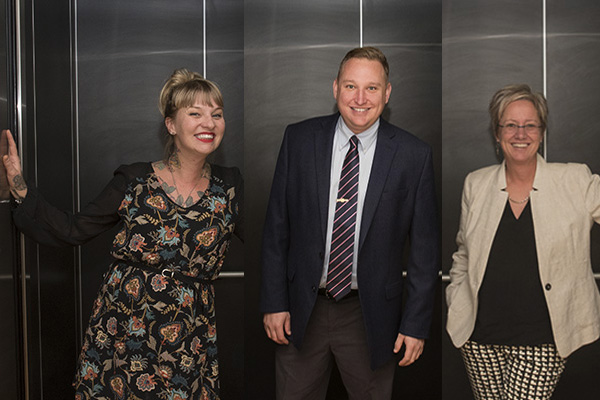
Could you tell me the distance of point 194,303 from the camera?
291 centimetres

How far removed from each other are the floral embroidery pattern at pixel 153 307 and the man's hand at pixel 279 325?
322mm

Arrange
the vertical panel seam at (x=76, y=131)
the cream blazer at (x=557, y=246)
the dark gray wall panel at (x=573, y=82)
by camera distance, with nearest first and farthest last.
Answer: the cream blazer at (x=557, y=246) → the dark gray wall panel at (x=573, y=82) → the vertical panel seam at (x=76, y=131)

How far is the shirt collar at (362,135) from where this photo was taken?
282 centimetres

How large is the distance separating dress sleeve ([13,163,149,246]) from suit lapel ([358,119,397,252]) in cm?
104

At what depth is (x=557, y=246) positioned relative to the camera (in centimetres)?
269

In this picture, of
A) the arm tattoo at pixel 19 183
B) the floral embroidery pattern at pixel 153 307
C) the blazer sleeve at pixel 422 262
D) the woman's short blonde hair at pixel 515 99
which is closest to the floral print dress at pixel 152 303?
the floral embroidery pattern at pixel 153 307

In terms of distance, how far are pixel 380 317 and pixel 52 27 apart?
7.75 feet

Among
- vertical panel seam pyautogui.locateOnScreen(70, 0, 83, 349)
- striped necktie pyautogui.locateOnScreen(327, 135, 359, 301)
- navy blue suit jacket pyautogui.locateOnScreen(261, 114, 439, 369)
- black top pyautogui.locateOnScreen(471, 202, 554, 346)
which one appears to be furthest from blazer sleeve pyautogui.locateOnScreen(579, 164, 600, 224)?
vertical panel seam pyautogui.locateOnScreen(70, 0, 83, 349)

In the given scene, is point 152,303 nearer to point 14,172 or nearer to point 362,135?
point 14,172

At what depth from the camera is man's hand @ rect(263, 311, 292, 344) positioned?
280 centimetres

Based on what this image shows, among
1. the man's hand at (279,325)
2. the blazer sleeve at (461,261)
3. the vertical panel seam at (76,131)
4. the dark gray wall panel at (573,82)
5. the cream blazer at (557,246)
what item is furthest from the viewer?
the vertical panel seam at (76,131)

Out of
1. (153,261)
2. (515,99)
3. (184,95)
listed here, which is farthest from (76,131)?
(515,99)

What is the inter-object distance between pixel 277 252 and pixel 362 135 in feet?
2.02

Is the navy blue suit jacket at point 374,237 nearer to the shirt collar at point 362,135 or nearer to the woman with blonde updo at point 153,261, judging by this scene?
the shirt collar at point 362,135
